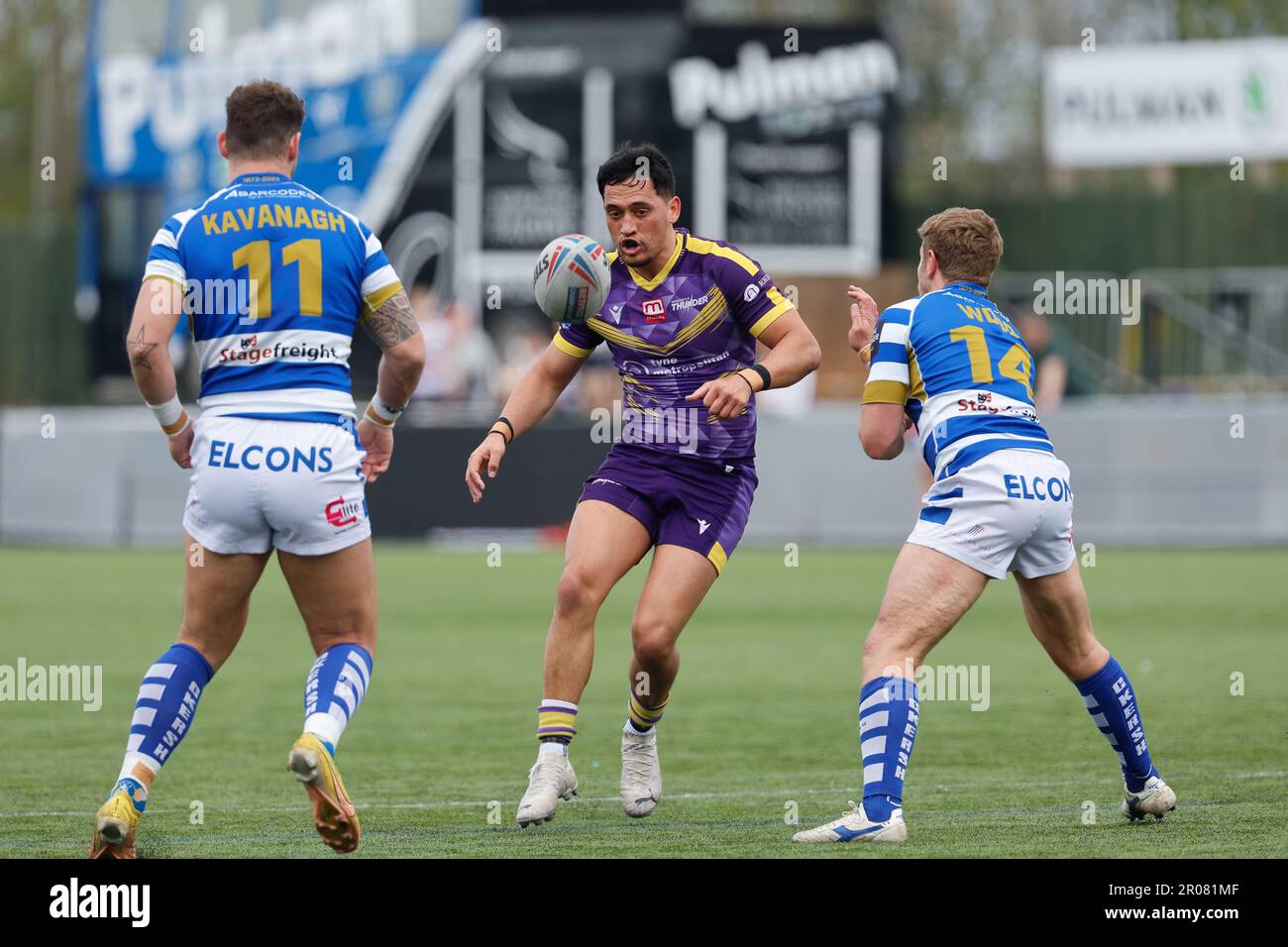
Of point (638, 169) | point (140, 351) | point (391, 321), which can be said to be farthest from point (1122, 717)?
point (140, 351)

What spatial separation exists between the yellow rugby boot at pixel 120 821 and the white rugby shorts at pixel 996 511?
2596 millimetres

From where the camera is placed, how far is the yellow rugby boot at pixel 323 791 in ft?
19.8

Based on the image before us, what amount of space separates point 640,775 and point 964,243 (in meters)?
2.32

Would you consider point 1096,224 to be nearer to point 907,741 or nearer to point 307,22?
point 307,22

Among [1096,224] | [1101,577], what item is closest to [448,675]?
[1101,577]

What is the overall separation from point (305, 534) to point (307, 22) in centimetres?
2326

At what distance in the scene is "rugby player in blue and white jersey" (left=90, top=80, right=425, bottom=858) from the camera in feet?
20.7

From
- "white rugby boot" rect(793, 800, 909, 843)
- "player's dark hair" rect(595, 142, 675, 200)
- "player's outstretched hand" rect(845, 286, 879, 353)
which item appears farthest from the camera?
"player's dark hair" rect(595, 142, 675, 200)

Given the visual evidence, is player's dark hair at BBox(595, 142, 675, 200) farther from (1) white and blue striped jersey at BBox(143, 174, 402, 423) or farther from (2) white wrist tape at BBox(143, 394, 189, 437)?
(2) white wrist tape at BBox(143, 394, 189, 437)

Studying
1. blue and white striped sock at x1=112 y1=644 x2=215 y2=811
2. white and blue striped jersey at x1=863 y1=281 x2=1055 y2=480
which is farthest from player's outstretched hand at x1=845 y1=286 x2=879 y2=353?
blue and white striped sock at x1=112 y1=644 x2=215 y2=811

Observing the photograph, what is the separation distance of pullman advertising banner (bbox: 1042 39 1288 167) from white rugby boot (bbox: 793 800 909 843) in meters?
23.7

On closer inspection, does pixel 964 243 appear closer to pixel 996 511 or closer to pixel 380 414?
pixel 996 511

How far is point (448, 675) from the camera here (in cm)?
1220

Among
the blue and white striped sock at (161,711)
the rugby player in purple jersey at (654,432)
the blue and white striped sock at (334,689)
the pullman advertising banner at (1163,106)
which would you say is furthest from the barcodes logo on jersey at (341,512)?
the pullman advertising banner at (1163,106)
